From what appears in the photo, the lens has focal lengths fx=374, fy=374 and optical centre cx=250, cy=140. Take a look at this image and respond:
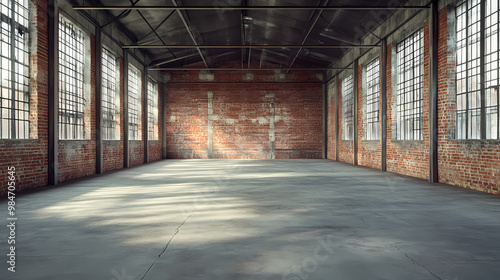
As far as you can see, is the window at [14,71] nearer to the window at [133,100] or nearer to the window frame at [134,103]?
the window frame at [134,103]

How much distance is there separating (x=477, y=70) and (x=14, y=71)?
38.5ft

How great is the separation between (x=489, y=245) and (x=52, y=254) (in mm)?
5025

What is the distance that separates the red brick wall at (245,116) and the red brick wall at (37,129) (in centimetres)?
1553

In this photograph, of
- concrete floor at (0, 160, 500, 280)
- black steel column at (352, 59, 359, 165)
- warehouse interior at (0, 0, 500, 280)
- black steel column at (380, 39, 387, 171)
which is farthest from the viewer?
black steel column at (352, 59, 359, 165)

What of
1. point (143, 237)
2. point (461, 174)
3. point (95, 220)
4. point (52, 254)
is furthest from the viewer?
point (461, 174)

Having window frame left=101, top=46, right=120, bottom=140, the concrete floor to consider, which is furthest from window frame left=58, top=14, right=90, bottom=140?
the concrete floor

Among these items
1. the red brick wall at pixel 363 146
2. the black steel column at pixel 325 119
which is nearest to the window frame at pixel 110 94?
the red brick wall at pixel 363 146

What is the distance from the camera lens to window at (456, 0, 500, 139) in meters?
9.05

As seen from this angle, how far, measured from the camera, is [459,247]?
4.36 meters

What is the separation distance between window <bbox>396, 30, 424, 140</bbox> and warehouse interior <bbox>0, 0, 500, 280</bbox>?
2.9 inches

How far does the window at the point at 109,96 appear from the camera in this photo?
51.2 ft

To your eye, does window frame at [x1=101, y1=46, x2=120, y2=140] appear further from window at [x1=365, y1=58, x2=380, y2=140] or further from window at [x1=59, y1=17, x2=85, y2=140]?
window at [x1=365, y1=58, x2=380, y2=140]

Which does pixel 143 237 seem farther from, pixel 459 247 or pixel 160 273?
pixel 459 247

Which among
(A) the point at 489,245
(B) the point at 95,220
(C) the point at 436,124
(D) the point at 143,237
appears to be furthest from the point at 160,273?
(C) the point at 436,124
